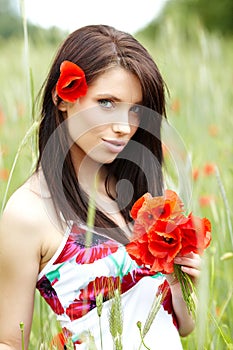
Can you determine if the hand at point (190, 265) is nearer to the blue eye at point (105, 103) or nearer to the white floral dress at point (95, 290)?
the white floral dress at point (95, 290)

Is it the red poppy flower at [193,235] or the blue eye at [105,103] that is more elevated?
the blue eye at [105,103]

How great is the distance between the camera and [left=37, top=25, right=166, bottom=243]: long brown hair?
38.7 inches

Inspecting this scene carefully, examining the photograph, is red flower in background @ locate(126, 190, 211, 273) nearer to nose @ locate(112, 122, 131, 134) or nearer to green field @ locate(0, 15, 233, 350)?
green field @ locate(0, 15, 233, 350)

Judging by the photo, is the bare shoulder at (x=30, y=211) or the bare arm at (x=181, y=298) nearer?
the bare arm at (x=181, y=298)

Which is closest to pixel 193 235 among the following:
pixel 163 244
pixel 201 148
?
pixel 163 244

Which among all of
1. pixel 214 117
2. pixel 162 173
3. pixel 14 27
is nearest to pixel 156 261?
pixel 162 173

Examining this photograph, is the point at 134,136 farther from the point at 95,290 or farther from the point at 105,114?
the point at 95,290

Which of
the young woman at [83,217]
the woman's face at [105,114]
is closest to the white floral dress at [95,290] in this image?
the young woman at [83,217]

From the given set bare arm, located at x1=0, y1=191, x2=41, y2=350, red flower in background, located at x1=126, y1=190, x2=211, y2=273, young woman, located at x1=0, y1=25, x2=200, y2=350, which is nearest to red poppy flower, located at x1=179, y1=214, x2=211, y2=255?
red flower in background, located at x1=126, y1=190, x2=211, y2=273

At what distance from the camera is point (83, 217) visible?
3.21 feet

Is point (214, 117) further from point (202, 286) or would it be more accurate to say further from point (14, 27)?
point (14, 27)

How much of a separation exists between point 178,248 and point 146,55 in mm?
410

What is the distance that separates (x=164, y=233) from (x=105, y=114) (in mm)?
281

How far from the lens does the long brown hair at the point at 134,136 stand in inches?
38.7
